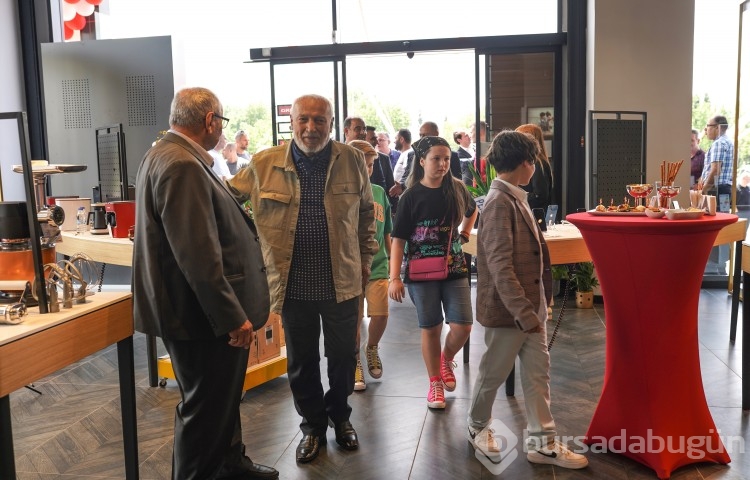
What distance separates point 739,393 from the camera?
3.52 m

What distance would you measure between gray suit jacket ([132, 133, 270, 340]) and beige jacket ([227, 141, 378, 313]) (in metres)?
0.42

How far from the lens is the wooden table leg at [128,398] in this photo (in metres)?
2.32

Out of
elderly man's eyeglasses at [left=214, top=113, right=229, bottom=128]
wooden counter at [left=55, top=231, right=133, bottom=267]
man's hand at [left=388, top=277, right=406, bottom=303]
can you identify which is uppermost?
elderly man's eyeglasses at [left=214, top=113, right=229, bottom=128]

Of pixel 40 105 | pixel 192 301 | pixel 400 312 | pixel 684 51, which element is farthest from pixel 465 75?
pixel 192 301

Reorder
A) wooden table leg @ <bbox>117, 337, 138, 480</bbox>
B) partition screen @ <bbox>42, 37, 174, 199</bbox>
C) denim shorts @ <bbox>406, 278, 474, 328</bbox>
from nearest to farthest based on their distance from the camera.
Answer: wooden table leg @ <bbox>117, 337, 138, 480</bbox>, denim shorts @ <bbox>406, 278, 474, 328</bbox>, partition screen @ <bbox>42, 37, 174, 199</bbox>

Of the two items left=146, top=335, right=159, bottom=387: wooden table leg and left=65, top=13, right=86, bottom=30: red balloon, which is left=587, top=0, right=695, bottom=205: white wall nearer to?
left=146, top=335, right=159, bottom=387: wooden table leg

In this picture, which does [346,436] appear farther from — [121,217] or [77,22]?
[77,22]

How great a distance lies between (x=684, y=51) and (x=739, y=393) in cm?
360

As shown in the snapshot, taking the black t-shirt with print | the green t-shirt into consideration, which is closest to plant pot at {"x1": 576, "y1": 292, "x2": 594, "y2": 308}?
the green t-shirt

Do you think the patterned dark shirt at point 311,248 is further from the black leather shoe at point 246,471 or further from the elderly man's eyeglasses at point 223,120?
the black leather shoe at point 246,471

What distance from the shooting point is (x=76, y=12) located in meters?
7.41

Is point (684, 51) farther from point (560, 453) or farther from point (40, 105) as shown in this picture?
point (40, 105)

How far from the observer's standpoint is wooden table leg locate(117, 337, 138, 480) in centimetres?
232

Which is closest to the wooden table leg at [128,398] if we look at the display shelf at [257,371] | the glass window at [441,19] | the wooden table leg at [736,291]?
the display shelf at [257,371]
